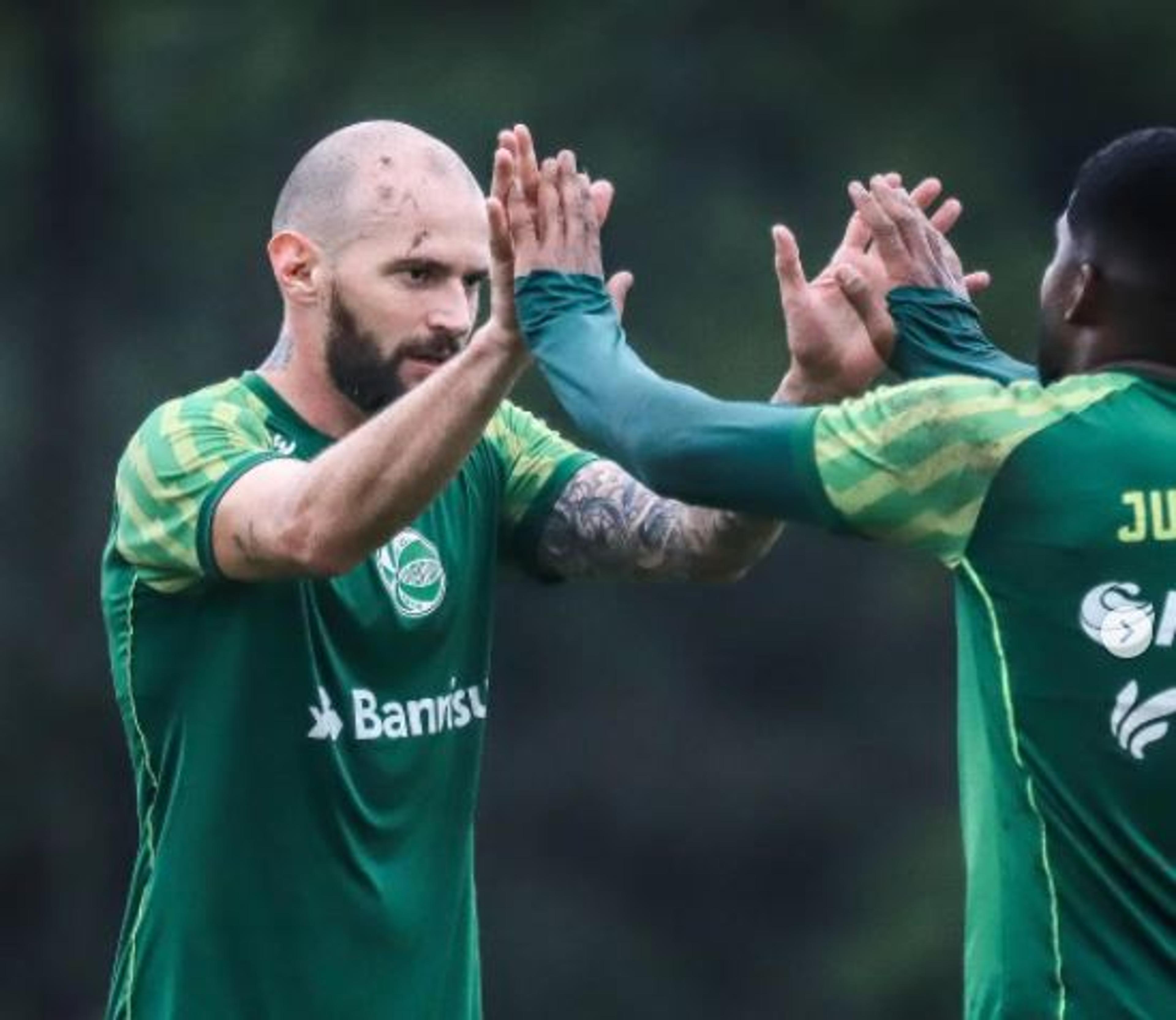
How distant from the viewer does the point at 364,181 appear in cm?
491

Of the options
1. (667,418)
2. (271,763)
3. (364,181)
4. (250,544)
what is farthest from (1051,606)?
(364,181)

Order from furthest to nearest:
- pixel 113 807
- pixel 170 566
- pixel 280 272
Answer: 1. pixel 113 807
2. pixel 280 272
3. pixel 170 566

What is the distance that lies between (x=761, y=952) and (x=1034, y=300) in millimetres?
1558

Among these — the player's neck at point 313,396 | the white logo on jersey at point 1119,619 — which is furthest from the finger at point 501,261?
the white logo on jersey at point 1119,619

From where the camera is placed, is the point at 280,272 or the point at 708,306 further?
the point at 708,306

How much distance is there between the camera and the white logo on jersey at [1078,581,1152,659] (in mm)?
3758

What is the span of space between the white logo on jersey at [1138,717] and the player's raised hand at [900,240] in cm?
89

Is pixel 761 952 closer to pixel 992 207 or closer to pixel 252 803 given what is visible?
pixel 992 207

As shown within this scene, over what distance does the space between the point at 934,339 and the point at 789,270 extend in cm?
22

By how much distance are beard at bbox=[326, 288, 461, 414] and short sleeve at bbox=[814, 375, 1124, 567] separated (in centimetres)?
116

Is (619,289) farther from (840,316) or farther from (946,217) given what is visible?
(946,217)

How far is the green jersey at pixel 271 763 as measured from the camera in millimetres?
4617

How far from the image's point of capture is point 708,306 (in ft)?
23.4

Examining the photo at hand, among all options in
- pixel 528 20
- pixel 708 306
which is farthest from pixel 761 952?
pixel 528 20
